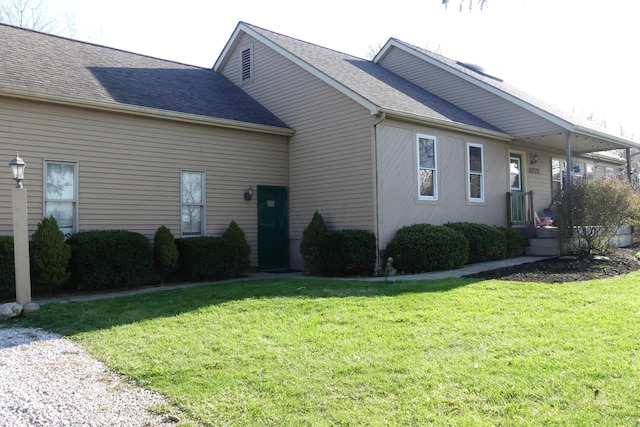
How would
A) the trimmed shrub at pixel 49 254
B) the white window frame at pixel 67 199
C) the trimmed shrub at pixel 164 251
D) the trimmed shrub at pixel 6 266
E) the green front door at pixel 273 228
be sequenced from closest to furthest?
the trimmed shrub at pixel 6 266, the trimmed shrub at pixel 49 254, the white window frame at pixel 67 199, the trimmed shrub at pixel 164 251, the green front door at pixel 273 228

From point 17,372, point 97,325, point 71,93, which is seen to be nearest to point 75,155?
point 71,93

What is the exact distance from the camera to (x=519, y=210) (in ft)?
49.4

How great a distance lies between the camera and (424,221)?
12398 millimetres

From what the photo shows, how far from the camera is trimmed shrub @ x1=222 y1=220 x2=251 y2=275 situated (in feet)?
37.9

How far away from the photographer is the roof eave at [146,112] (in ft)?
30.8

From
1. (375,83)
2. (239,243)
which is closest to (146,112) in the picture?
(239,243)

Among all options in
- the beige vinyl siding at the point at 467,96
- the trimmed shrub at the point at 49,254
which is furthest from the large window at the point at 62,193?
the beige vinyl siding at the point at 467,96

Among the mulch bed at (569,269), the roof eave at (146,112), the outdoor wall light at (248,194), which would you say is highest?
the roof eave at (146,112)

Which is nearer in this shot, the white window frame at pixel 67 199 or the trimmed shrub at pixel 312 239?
the white window frame at pixel 67 199

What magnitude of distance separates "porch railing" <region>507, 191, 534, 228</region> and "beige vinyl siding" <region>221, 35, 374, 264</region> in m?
5.40

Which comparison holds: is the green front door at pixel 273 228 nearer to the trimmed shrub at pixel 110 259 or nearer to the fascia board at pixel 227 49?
the trimmed shrub at pixel 110 259

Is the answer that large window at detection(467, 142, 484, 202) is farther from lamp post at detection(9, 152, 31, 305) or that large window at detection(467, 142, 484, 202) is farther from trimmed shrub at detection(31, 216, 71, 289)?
lamp post at detection(9, 152, 31, 305)

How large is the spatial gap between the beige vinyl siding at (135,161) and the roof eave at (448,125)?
3354 mm

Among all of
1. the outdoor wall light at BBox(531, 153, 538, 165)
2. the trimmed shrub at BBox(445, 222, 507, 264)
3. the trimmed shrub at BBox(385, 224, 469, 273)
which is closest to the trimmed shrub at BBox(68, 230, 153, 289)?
the trimmed shrub at BBox(385, 224, 469, 273)
